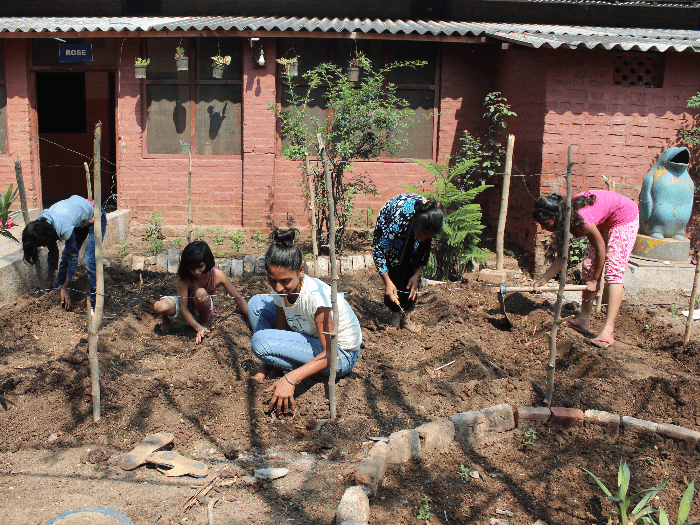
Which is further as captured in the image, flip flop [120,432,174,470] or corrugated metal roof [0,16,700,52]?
corrugated metal roof [0,16,700,52]

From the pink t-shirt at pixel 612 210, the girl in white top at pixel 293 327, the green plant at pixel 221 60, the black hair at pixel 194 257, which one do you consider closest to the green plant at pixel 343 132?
the green plant at pixel 221 60

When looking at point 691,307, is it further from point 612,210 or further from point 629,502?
point 629,502

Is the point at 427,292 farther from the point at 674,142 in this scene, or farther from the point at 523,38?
the point at 674,142

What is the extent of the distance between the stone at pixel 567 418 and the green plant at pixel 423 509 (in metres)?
1.04

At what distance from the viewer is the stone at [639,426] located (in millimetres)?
3283

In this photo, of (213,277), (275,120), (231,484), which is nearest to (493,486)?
(231,484)

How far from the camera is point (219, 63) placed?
26.9 ft

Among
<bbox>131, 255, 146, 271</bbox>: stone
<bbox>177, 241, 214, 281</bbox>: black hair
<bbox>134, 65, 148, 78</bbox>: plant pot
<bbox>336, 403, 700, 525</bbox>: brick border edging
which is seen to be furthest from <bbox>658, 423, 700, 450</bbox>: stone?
<bbox>134, 65, 148, 78</bbox>: plant pot

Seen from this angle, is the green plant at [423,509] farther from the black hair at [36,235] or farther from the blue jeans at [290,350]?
the black hair at [36,235]

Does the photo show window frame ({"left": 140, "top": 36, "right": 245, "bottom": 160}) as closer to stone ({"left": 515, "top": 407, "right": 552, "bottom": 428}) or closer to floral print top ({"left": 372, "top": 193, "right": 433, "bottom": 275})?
floral print top ({"left": 372, "top": 193, "right": 433, "bottom": 275})

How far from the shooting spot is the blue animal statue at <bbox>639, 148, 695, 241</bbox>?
262 inches

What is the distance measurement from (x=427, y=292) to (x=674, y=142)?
393 cm

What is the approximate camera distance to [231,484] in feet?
9.14

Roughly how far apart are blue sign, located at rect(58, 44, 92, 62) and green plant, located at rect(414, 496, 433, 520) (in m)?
8.60
